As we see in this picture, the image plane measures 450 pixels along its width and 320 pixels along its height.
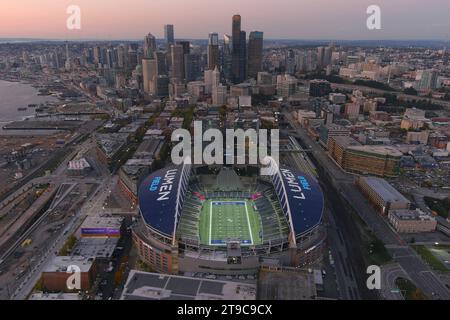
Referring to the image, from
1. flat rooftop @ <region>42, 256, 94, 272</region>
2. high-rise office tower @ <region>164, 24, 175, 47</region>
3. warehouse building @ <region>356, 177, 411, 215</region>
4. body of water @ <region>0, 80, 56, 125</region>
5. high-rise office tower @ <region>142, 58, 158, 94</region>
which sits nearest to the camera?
flat rooftop @ <region>42, 256, 94, 272</region>

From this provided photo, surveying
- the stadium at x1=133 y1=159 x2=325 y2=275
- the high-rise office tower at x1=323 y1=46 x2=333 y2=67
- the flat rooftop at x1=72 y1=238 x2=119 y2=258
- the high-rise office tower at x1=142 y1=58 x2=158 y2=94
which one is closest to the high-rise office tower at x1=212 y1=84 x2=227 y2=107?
the high-rise office tower at x1=142 y1=58 x2=158 y2=94

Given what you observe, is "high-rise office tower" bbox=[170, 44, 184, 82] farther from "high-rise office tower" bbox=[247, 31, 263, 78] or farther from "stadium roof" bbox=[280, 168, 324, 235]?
"stadium roof" bbox=[280, 168, 324, 235]

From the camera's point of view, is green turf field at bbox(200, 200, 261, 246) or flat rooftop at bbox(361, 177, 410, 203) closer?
green turf field at bbox(200, 200, 261, 246)

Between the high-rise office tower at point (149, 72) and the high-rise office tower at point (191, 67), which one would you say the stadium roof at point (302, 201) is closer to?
the high-rise office tower at point (149, 72)

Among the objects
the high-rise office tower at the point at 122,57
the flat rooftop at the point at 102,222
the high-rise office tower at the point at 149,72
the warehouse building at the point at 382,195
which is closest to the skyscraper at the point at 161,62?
the high-rise office tower at the point at 149,72

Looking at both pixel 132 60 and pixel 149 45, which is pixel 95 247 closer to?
pixel 132 60

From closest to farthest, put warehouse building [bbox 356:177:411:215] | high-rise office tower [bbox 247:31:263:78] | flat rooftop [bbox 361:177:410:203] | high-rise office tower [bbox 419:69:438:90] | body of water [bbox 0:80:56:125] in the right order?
warehouse building [bbox 356:177:411:215] → flat rooftop [bbox 361:177:410:203] → body of water [bbox 0:80:56:125] → high-rise office tower [bbox 419:69:438:90] → high-rise office tower [bbox 247:31:263:78]

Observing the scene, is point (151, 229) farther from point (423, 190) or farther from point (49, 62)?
point (49, 62)

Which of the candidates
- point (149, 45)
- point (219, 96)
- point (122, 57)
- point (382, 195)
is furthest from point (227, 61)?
point (382, 195)
